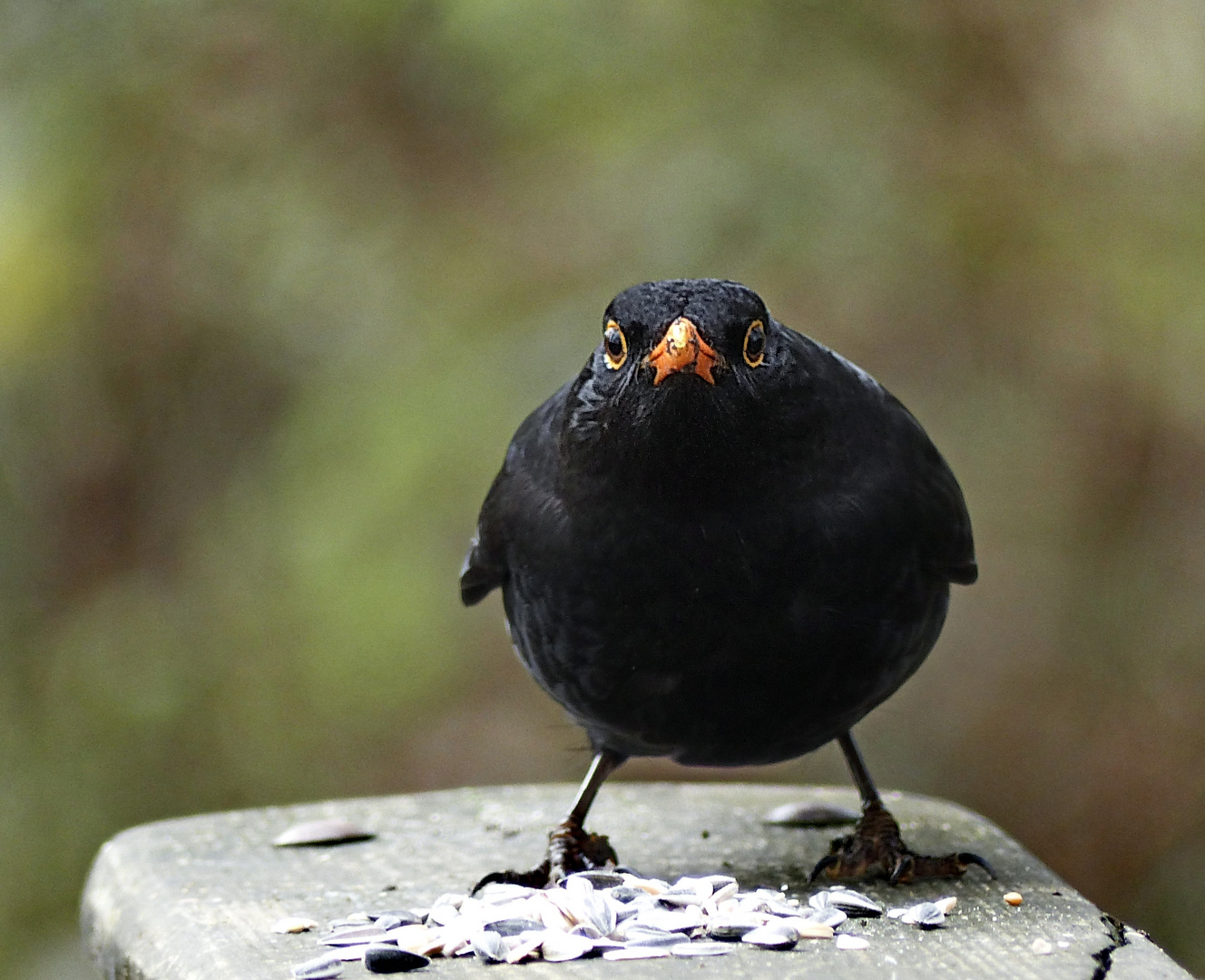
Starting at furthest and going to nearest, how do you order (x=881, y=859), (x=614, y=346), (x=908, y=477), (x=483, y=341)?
(x=483, y=341) → (x=881, y=859) → (x=908, y=477) → (x=614, y=346)

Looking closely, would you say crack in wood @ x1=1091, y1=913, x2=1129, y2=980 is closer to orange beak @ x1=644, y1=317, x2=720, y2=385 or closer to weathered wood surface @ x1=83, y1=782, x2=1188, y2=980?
weathered wood surface @ x1=83, y1=782, x2=1188, y2=980

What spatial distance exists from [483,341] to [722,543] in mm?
3141

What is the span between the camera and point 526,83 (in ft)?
18.7

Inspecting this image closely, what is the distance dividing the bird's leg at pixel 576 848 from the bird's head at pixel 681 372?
888 mm

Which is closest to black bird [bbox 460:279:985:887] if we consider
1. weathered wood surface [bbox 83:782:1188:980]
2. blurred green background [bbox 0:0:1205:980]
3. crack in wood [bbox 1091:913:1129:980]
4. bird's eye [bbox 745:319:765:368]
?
bird's eye [bbox 745:319:765:368]

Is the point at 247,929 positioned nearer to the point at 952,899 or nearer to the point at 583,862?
the point at 583,862

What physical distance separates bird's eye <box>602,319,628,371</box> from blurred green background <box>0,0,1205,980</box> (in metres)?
2.78

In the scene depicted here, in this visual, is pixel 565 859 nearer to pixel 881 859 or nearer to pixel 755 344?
pixel 881 859

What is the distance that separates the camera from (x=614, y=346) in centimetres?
290

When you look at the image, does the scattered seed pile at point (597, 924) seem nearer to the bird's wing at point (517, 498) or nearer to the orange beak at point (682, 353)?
the bird's wing at point (517, 498)

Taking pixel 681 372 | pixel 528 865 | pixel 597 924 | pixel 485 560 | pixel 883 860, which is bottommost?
pixel 528 865

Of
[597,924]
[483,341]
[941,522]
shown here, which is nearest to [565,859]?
[597,924]

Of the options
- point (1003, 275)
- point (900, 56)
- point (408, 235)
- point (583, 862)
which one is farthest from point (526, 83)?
point (583, 862)

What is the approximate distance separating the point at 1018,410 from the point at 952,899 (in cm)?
311
